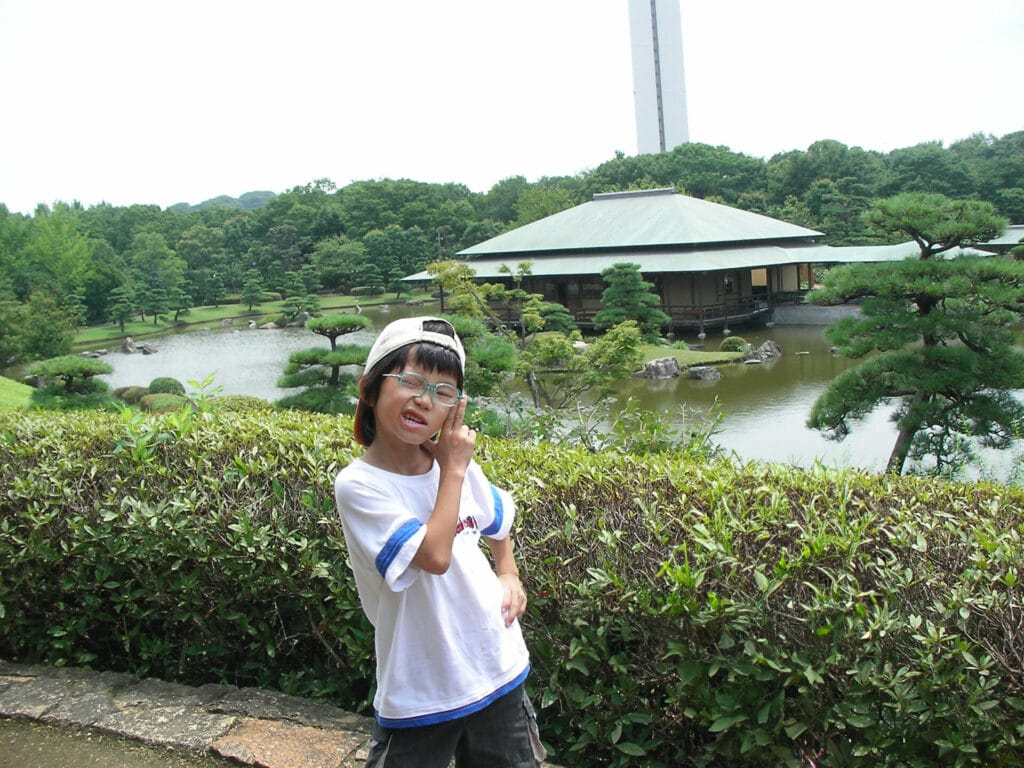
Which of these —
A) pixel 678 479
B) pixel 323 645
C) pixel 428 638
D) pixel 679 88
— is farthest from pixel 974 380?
pixel 679 88

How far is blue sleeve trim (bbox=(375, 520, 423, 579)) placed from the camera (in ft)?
4.12

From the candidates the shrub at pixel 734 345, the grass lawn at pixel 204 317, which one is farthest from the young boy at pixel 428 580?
the grass lawn at pixel 204 317

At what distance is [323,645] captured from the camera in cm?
217

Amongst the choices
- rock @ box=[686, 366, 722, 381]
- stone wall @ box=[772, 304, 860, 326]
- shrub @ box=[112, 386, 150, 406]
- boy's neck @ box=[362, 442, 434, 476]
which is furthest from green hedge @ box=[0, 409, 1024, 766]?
stone wall @ box=[772, 304, 860, 326]

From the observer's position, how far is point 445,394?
4.52 feet

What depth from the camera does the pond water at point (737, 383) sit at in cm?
860

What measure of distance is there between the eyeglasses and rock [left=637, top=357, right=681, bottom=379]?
12.7 meters

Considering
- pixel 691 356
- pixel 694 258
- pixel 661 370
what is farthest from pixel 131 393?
pixel 694 258

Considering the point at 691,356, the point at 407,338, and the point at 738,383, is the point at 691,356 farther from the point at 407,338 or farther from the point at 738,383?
the point at 407,338

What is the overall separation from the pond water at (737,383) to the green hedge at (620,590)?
577 mm

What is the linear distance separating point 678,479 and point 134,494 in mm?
1475

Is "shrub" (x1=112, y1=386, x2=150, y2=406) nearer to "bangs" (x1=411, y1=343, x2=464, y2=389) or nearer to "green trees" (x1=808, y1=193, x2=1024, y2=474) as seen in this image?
"green trees" (x1=808, y1=193, x2=1024, y2=474)

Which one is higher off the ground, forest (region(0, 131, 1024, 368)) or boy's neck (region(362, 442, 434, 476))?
forest (region(0, 131, 1024, 368))

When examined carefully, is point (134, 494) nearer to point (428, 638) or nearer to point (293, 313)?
point (428, 638)
